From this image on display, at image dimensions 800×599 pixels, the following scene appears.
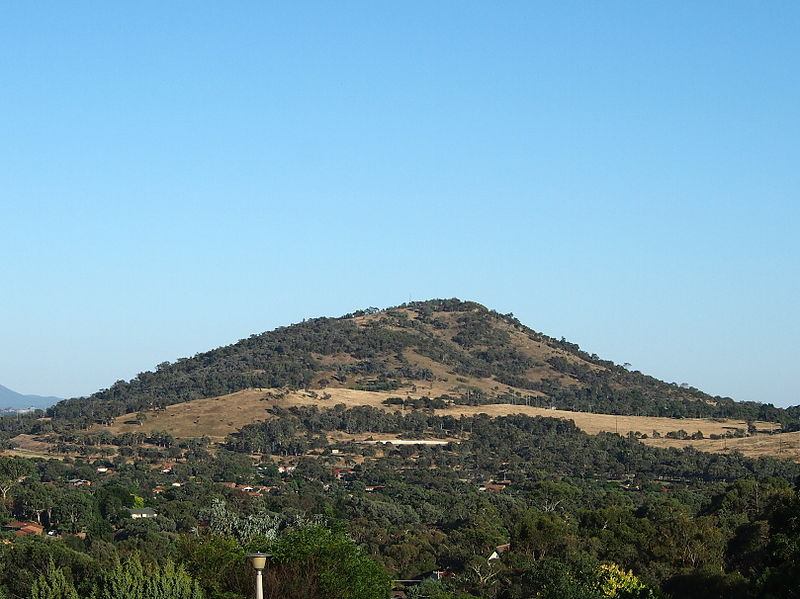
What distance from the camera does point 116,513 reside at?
336 ft

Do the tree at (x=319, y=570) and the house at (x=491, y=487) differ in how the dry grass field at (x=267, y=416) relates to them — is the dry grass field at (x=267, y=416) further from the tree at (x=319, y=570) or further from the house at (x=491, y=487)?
the tree at (x=319, y=570)

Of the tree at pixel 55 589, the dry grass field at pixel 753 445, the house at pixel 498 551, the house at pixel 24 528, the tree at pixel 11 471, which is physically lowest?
the house at pixel 498 551

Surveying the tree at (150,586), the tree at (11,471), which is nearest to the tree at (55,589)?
the tree at (150,586)

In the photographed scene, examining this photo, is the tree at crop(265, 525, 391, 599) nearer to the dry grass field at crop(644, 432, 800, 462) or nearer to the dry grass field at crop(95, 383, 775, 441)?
the dry grass field at crop(644, 432, 800, 462)

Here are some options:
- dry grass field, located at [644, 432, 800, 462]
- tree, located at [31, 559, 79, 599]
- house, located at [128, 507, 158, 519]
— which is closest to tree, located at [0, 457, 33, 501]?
house, located at [128, 507, 158, 519]

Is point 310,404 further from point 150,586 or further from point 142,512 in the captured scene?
point 150,586

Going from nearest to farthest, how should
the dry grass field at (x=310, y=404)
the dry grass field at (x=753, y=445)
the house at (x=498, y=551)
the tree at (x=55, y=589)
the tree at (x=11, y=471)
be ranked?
the tree at (x=55, y=589)
the house at (x=498, y=551)
the tree at (x=11, y=471)
the dry grass field at (x=753, y=445)
the dry grass field at (x=310, y=404)

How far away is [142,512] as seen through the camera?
10694 cm

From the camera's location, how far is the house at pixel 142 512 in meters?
103

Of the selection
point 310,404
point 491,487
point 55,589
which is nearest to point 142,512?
point 491,487

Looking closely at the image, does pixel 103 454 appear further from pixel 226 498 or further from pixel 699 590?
pixel 699 590

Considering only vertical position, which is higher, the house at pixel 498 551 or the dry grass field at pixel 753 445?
the dry grass field at pixel 753 445

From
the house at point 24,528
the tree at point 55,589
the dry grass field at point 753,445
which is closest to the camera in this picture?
the tree at point 55,589

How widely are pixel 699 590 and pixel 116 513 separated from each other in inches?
2389
